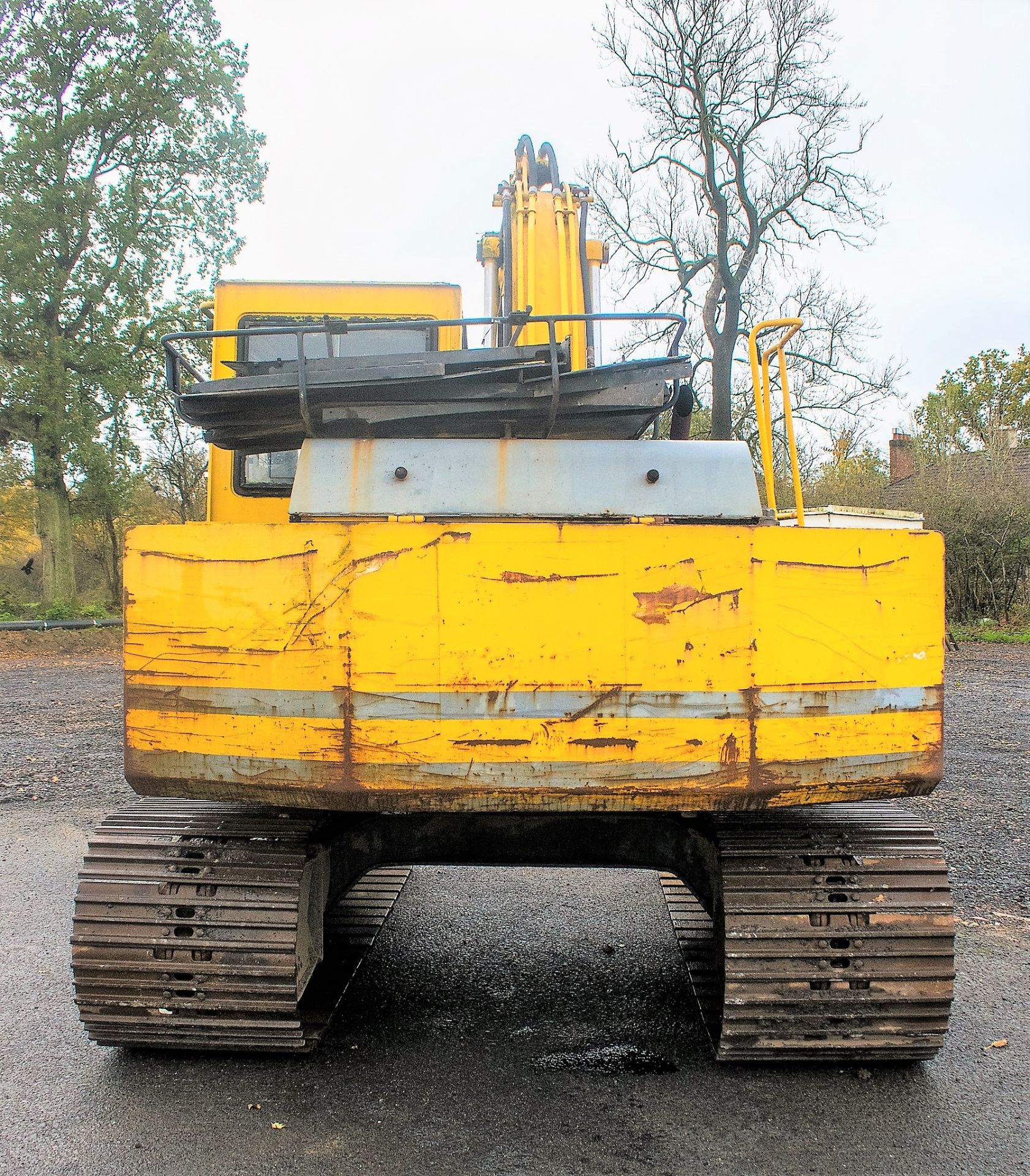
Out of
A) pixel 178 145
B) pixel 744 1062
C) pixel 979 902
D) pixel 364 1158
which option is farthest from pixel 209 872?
pixel 178 145

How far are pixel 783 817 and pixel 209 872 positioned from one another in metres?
1.86

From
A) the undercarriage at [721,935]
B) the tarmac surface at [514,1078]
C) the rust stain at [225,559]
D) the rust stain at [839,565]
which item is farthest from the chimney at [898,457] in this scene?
the rust stain at [225,559]

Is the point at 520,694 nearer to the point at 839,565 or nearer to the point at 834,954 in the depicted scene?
the point at 839,565

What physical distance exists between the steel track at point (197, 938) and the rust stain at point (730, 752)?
1.35m

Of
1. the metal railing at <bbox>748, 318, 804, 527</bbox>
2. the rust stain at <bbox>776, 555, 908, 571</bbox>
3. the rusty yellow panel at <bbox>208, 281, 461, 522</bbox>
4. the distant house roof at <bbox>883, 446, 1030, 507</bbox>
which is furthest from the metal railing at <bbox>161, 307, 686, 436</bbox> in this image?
the distant house roof at <bbox>883, 446, 1030, 507</bbox>

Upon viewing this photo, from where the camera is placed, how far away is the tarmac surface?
2711 mm

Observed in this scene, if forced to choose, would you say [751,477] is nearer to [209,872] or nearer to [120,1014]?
[209,872]

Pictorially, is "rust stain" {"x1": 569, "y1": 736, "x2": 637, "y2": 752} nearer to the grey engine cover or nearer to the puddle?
the grey engine cover

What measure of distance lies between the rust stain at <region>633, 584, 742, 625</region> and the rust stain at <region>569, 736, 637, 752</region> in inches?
13.0

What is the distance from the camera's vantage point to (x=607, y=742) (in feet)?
9.11

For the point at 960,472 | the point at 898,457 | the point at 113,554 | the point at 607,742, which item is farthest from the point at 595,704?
the point at 898,457

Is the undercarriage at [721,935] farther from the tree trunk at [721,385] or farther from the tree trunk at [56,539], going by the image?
the tree trunk at [56,539]

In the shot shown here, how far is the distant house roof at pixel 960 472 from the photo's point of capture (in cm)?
2069

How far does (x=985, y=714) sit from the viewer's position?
10.4 meters
